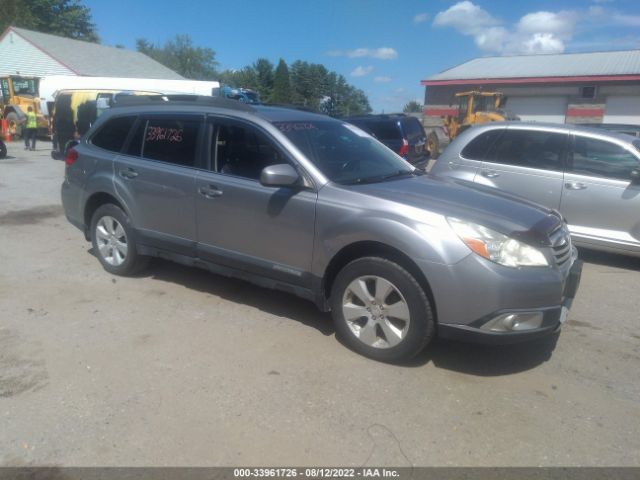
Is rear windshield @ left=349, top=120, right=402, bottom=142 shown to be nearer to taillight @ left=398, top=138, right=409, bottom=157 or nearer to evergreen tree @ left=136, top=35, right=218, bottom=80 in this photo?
taillight @ left=398, top=138, right=409, bottom=157

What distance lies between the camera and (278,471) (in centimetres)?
268

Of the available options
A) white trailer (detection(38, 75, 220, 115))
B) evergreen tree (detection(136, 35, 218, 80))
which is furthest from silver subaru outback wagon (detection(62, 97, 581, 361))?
evergreen tree (detection(136, 35, 218, 80))

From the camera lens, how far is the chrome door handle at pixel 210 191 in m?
4.46

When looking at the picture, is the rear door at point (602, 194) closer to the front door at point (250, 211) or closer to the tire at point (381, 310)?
the tire at point (381, 310)

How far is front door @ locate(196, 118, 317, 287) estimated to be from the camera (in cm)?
406

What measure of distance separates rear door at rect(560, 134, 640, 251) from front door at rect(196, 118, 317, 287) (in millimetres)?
3904

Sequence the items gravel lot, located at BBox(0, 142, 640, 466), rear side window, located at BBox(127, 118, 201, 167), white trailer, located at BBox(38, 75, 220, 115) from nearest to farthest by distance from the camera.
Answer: gravel lot, located at BBox(0, 142, 640, 466)
rear side window, located at BBox(127, 118, 201, 167)
white trailer, located at BBox(38, 75, 220, 115)

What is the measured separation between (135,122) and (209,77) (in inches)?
4018

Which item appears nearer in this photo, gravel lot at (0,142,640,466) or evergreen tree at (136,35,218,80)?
gravel lot at (0,142,640,466)

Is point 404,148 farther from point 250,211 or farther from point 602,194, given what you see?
point 250,211

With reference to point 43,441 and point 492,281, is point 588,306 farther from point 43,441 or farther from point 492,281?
point 43,441

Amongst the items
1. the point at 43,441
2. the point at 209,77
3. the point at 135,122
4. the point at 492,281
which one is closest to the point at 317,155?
the point at 492,281

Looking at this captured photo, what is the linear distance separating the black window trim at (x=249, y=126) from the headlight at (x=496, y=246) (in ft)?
3.82

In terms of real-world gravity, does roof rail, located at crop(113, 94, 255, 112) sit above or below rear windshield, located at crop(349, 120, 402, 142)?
below
